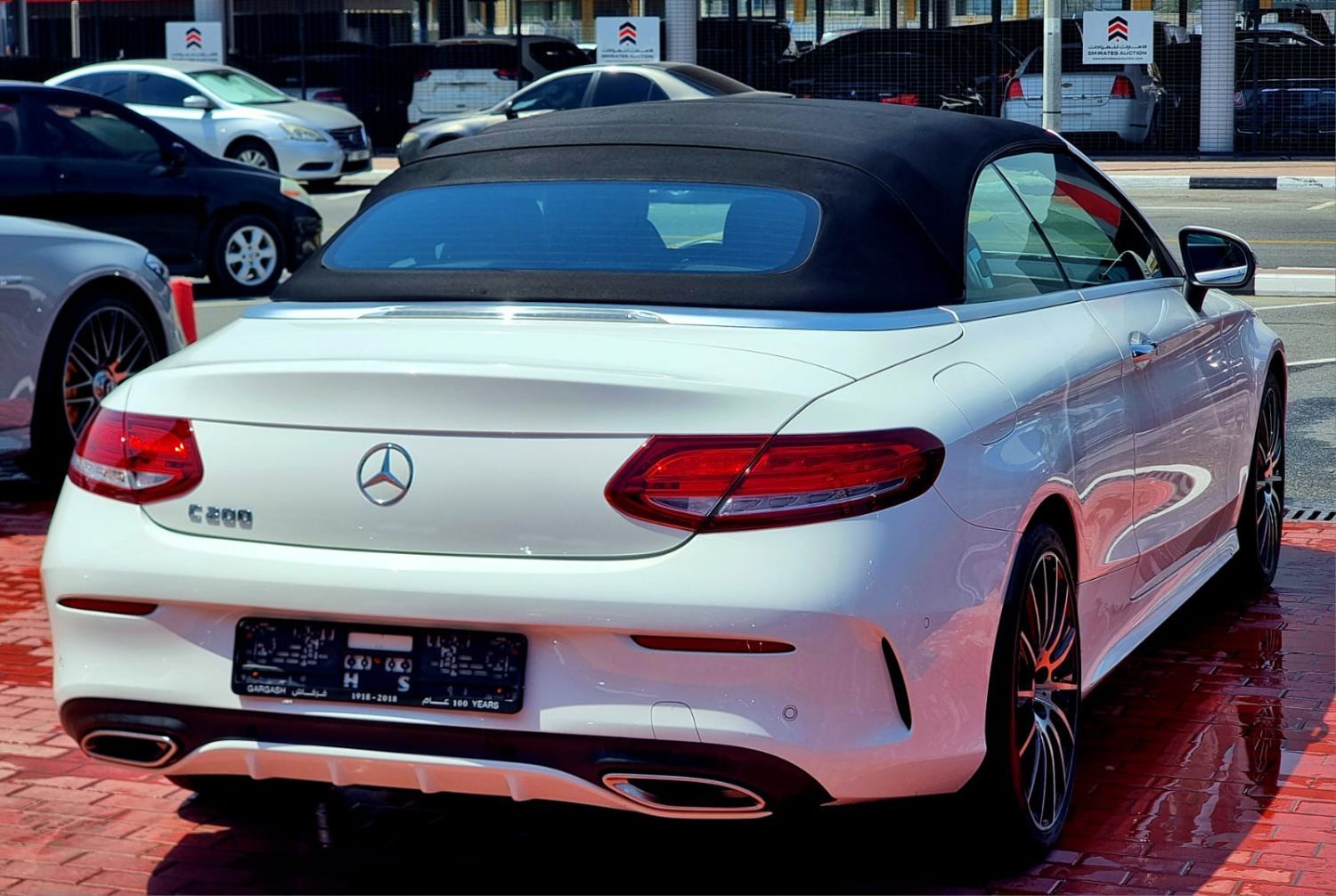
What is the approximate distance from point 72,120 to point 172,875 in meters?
9.95

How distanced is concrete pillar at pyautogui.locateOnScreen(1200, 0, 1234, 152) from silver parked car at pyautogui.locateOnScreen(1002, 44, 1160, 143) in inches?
33.2

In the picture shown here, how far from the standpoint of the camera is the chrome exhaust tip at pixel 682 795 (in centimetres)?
340

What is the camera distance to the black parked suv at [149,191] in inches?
508

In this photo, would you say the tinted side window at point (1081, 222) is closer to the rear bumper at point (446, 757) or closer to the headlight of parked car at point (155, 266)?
the rear bumper at point (446, 757)

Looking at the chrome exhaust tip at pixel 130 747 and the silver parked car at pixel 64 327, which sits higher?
the silver parked car at pixel 64 327

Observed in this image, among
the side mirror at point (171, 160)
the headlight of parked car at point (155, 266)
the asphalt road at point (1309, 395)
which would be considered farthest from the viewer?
the side mirror at point (171, 160)

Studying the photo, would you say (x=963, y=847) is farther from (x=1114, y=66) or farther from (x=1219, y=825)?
(x=1114, y=66)

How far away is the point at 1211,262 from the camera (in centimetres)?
570

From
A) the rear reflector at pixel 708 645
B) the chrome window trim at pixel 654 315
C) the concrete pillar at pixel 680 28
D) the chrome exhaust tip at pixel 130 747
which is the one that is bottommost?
the chrome exhaust tip at pixel 130 747

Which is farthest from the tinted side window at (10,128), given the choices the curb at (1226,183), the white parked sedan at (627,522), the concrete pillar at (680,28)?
the concrete pillar at (680,28)

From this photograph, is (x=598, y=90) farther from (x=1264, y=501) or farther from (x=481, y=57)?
(x=1264, y=501)

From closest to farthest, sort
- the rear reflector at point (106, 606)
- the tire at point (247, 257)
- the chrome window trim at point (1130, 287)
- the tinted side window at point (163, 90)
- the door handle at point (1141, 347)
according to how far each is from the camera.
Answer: the rear reflector at point (106, 606) → the door handle at point (1141, 347) → the chrome window trim at point (1130, 287) → the tire at point (247, 257) → the tinted side window at point (163, 90)

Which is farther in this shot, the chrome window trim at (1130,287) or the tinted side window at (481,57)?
the tinted side window at (481,57)

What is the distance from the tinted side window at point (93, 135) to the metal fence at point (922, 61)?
14566 mm
